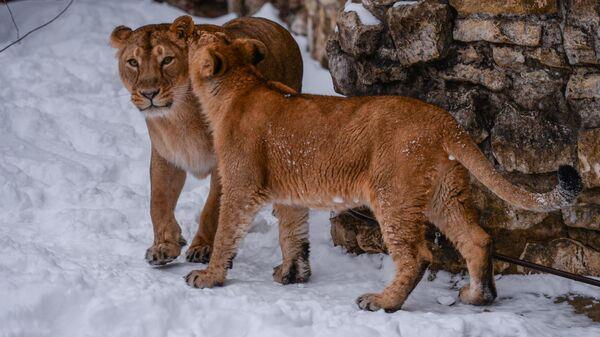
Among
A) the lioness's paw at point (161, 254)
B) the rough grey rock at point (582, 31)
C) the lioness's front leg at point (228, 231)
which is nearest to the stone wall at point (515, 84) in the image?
the rough grey rock at point (582, 31)

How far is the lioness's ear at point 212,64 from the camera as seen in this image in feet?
20.4

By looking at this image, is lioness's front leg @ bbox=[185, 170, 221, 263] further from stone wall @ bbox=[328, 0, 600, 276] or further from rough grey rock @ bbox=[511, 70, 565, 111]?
rough grey rock @ bbox=[511, 70, 565, 111]

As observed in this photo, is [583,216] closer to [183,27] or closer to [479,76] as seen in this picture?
[479,76]

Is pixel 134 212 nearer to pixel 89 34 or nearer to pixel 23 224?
pixel 23 224

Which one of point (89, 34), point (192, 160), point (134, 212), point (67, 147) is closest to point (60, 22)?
point (89, 34)

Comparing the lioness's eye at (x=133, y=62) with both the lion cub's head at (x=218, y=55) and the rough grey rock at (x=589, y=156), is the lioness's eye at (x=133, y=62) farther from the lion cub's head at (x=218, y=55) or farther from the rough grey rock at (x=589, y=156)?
the rough grey rock at (x=589, y=156)

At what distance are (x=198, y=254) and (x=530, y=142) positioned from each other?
261cm

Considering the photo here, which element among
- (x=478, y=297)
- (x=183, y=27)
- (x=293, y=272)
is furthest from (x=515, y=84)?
(x=183, y=27)

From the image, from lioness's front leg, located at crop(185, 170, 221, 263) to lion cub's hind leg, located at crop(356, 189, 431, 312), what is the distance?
176 centimetres

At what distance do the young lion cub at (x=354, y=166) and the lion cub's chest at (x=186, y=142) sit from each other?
0.50 meters

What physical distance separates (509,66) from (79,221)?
3.71 meters

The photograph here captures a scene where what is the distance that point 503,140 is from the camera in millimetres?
6246

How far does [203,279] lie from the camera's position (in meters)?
5.94

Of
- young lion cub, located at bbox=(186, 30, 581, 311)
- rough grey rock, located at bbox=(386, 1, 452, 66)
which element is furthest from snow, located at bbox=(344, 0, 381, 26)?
young lion cub, located at bbox=(186, 30, 581, 311)
